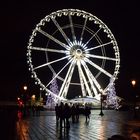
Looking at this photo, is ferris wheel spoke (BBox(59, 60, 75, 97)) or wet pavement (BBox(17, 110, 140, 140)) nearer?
wet pavement (BBox(17, 110, 140, 140))

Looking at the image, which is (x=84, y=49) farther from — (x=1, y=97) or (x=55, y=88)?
(x=1, y=97)

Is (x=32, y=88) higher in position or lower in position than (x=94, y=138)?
higher

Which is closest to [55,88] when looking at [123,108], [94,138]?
[123,108]

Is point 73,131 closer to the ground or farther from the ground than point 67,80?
closer to the ground

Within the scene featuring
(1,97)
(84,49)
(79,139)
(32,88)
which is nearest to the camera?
(79,139)

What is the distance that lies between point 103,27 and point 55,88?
2708 cm

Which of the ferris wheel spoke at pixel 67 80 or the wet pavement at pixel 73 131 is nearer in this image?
the wet pavement at pixel 73 131

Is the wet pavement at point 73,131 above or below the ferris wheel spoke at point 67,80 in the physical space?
below

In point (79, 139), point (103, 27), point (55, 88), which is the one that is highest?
point (103, 27)

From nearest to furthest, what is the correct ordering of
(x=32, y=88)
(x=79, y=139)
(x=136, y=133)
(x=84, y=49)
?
(x=136, y=133)
(x=79, y=139)
(x=84, y=49)
(x=32, y=88)

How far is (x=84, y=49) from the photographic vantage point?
54.1 metres

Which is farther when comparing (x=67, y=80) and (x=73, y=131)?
(x=67, y=80)

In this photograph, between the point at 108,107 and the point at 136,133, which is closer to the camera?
the point at 136,133

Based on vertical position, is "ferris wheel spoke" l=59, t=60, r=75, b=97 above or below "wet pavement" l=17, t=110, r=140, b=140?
above
